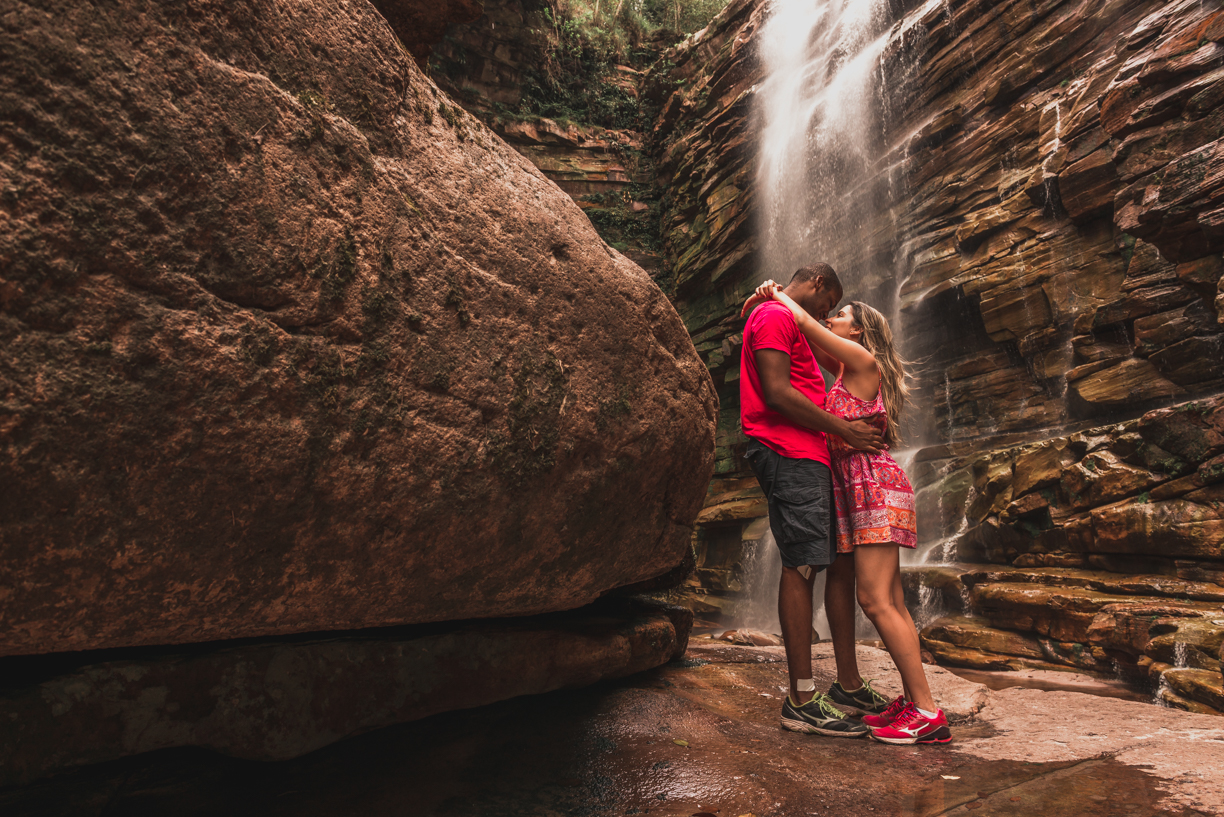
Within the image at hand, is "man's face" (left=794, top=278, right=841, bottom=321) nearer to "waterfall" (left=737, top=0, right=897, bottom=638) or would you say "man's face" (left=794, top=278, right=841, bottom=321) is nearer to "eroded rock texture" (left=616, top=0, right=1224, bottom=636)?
"eroded rock texture" (left=616, top=0, right=1224, bottom=636)

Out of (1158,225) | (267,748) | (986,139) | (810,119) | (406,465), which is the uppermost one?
(810,119)

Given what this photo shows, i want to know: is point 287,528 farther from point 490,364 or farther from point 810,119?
point 810,119

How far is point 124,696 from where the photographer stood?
5.72 ft

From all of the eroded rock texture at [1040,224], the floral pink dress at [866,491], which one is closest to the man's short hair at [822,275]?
the floral pink dress at [866,491]

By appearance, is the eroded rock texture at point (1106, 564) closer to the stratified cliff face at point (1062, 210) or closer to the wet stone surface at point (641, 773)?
the stratified cliff face at point (1062, 210)

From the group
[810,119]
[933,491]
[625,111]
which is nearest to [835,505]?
[933,491]

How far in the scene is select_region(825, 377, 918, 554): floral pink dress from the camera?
2.86m

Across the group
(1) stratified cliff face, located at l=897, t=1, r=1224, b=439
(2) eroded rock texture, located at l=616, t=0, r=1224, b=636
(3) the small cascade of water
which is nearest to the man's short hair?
(1) stratified cliff face, located at l=897, t=1, r=1224, b=439

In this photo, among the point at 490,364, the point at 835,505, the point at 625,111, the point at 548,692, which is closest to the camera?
the point at 490,364

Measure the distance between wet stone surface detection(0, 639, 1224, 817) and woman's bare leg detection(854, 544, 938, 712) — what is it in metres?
0.26

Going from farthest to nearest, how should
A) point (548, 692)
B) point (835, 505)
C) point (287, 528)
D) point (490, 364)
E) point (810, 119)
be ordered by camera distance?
point (810, 119), point (835, 505), point (548, 692), point (490, 364), point (287, 528)

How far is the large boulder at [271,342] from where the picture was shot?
1183mm

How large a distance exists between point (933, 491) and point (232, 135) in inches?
414

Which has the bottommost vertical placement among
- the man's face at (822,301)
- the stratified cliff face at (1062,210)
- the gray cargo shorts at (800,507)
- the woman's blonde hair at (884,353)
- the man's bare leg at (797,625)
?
the man's bare leg at (797,625)
